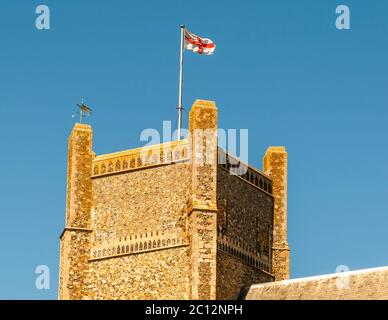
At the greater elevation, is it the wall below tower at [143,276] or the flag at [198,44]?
the flag at [198,44]

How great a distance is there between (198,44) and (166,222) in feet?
35.9

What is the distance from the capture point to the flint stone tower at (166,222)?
55.6 metres

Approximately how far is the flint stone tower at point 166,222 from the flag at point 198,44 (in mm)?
5971

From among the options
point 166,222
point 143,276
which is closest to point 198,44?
point 166,222

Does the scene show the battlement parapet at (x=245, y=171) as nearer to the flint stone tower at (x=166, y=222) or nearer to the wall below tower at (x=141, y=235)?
the flint stone tower at (x=166, y=222)

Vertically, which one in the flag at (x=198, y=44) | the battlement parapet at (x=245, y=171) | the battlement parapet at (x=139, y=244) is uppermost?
the flag at (x=198, y=44)

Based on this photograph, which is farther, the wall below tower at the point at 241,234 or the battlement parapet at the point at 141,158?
the battlement parapet at the point at 141,158

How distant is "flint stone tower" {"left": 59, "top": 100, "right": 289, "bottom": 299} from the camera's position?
5562cm

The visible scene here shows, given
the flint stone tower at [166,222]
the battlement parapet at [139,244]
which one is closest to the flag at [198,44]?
the flint stone tower at [166,222]

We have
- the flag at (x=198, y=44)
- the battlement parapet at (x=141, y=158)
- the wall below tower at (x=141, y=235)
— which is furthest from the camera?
the flag at (x=198, y=44)

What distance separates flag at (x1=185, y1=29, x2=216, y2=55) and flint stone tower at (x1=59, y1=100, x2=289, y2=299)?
5971 millimetres

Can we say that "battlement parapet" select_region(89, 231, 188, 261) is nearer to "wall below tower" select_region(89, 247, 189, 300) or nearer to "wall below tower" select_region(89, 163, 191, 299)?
"wall below tower" select_region(89, 163, 191, 299)
